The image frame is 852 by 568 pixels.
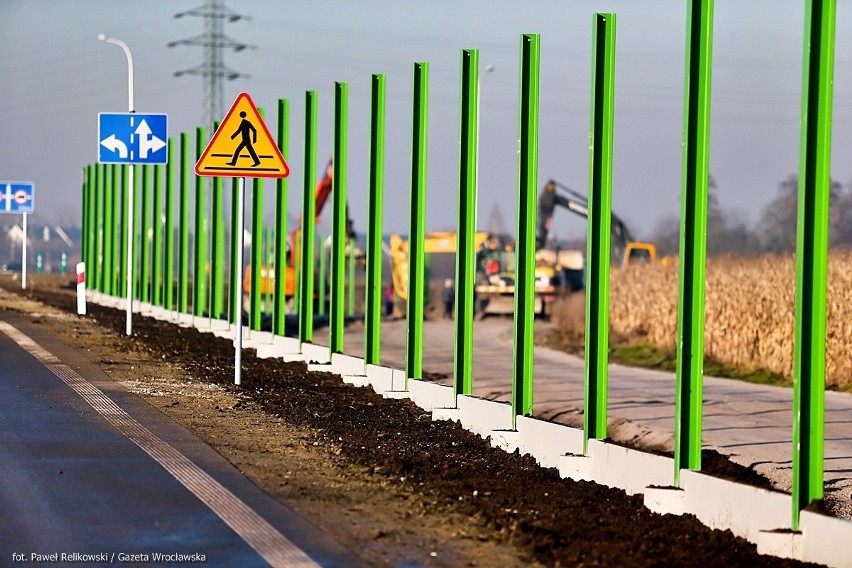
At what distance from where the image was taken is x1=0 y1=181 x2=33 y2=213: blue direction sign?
1585 inches

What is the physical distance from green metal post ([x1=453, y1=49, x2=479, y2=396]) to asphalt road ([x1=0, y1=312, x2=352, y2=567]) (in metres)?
3.48

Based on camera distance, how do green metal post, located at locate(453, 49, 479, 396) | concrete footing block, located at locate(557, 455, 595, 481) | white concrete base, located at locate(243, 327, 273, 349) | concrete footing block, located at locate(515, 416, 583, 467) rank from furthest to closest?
white concrete base, located at locate(243, 327, 273, 349), green metal post, located at locate(453, 49, 479, 396), concrete footing block, located at locate(515, 416, 583, 467), concrete footing block, located at locate(557, 455, 595, 481)

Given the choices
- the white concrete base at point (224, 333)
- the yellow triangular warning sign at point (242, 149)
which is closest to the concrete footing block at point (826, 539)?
the yellow triangular warning sign at point (242, 149)

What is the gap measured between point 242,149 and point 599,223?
226 inches

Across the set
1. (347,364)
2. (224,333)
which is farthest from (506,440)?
(224,333)

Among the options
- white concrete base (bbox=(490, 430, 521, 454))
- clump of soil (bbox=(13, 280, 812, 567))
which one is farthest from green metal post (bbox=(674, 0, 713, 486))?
white concrete base (bbox=(490, 430, 521, 454))

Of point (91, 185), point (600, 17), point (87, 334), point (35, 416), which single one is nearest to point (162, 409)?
point (35, 416)

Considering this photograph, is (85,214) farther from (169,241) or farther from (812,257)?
(812,257)

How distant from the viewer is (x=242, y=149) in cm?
1648

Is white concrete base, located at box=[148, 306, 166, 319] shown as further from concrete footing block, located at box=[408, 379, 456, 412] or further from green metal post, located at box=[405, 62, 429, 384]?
concrete footing block, located at box=[408, 379, 456, 412]

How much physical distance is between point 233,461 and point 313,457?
2.45ft

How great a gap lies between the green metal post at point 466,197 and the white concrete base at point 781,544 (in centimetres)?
696

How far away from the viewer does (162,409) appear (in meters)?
13.7

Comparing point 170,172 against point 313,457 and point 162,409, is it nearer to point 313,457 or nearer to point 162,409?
point 162,409
